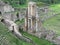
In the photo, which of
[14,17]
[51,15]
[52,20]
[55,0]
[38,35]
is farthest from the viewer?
[55,0]

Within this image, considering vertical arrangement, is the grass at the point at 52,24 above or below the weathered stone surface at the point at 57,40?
below

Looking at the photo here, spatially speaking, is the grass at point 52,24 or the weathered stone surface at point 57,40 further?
the grass at point 52,24

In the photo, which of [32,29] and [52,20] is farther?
[52,20]

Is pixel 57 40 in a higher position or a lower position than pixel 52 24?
higher

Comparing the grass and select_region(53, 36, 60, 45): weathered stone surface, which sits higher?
select_region(53, 36, 60, 45): weathered stone surface

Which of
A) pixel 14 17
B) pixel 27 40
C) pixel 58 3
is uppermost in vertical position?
pixel 27 40

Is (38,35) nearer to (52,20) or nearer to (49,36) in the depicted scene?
(49,36)

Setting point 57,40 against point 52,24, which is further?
point 52,24

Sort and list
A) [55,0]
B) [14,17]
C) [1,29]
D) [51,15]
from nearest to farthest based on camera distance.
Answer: [1,29] < [14,17] < [51,15] < [55,0]

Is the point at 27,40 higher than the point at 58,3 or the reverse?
higher

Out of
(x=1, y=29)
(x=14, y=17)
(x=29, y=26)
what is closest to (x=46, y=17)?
(x=14, y=17)

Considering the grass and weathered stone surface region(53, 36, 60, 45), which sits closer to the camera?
weathered stone surface region(53, 36, 60, 45)
